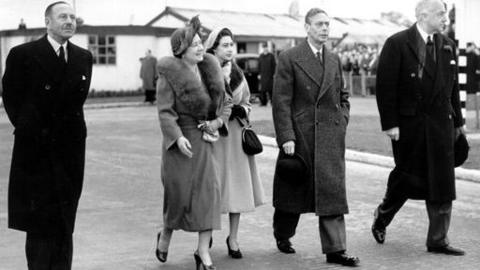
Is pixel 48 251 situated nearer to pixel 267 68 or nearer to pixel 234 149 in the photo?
pixel 234 149

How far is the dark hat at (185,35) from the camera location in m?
7.20

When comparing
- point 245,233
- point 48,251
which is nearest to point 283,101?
point 245,233

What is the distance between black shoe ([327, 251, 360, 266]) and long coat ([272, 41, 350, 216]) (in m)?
0.32

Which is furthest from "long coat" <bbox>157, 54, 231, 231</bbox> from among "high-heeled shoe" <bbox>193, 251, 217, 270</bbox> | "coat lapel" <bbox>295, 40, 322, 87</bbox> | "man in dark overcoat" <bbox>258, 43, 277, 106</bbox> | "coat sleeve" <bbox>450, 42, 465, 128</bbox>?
"man in dark overcoat" <bbox>258, 43, 277, 106</bbox>

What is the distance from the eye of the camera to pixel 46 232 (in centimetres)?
632

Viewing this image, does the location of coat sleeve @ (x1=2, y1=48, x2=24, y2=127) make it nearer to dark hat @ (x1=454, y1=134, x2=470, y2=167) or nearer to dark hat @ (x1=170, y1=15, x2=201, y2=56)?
dark hat @ (x1=170, y1=15, x2=201, y2=56)

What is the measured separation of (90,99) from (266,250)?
31585 mm

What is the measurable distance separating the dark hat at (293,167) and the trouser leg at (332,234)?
38 centimetres

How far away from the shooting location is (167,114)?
7203 millimetres

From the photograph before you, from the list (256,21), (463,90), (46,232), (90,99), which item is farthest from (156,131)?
(256,21)

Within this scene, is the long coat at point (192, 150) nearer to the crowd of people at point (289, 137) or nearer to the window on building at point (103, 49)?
the crowd of people at point (289, 137)

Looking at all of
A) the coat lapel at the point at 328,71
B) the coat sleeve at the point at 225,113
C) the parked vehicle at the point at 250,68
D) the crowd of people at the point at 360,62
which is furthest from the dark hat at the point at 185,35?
the crowd of people at the point at 360,62

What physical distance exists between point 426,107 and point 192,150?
2.00m

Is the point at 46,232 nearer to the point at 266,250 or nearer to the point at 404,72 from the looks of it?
the point at 266,250
